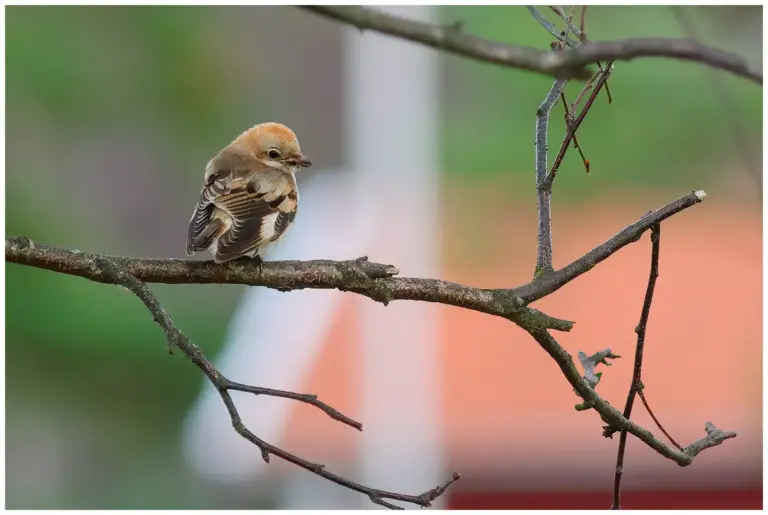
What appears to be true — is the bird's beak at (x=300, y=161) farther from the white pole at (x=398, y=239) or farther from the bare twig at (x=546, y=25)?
the white pole at (x=398, y=239)

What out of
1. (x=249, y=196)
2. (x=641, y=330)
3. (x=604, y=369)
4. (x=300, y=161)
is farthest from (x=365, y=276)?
(x=604, y=369)

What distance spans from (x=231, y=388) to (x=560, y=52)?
476 mm

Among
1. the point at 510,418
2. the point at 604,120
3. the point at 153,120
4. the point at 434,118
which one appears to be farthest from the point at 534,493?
the point at 153,120

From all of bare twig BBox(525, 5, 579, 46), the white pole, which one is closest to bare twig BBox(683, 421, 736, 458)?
bare twig BBox(525, 5, 579, 46)

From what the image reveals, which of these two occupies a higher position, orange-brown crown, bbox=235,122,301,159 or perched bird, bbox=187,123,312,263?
orange-brown crown, bbox=235,122,301,159

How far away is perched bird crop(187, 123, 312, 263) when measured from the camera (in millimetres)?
1213

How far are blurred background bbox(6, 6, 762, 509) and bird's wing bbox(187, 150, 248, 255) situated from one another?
1265mm

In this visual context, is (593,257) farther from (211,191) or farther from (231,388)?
(211,191)

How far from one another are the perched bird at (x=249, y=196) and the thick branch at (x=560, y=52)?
583 millimetres

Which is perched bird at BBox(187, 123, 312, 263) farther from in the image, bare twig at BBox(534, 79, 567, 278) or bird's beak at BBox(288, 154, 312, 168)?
bare twig at BBox(534, 79, 567, 278)

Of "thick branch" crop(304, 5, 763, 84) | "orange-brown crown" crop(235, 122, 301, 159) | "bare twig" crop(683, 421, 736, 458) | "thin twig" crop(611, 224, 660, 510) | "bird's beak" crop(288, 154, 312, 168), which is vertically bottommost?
"bare twig" crop(683, 421, 736, 458)

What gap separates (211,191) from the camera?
4.52 ft

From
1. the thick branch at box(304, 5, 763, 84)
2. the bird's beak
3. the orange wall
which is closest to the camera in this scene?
the thick branch at box(304, 5, 763, 84)

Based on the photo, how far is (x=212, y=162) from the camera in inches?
58.4
